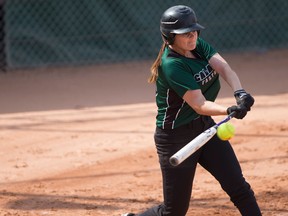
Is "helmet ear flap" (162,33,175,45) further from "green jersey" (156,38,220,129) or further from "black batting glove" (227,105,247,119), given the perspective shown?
"black batting glove" (227,105,247,119)

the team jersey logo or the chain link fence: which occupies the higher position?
the chain link fence

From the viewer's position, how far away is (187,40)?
4652mm

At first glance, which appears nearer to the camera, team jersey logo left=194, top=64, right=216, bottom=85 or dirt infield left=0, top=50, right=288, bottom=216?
team jersey logo left=194, top=64, right=216, bottom=85

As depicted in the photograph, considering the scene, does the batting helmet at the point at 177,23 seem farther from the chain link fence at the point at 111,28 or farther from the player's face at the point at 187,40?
the chain link fence at the point at 111,28

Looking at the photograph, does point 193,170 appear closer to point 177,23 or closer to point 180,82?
point 180,82

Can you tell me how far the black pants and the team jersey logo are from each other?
0.25m

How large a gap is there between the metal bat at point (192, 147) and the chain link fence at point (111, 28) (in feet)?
24.9

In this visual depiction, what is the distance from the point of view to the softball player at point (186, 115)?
4676 millimetres

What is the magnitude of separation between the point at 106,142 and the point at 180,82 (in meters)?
3.49

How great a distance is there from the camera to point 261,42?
479 inches

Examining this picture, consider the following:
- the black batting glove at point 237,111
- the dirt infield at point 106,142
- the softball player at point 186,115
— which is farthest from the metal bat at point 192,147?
the dirt infield at point 106,142

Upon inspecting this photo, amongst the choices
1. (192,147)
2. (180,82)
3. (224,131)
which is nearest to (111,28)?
(180,82)

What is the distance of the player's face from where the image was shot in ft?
15.2

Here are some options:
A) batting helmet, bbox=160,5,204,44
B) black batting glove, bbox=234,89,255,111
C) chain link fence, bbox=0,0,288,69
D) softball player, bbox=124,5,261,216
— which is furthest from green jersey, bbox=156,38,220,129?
chain link fence, bbox=0,0,288,69
